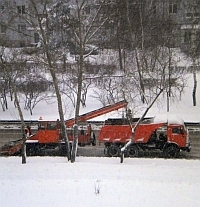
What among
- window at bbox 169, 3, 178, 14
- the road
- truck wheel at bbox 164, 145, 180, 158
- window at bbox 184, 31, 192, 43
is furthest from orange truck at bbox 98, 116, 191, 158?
window at bbox 169, 3, 178, 14

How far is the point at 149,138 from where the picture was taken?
16.9 meters

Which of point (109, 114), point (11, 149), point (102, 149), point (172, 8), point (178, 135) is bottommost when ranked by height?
point (102, 149)

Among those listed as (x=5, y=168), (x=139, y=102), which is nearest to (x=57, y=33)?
(x=139, y=102)

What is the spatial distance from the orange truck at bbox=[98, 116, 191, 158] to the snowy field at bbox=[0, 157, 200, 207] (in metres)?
1.75

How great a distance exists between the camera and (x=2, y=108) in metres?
27.7

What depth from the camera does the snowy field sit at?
9.14m

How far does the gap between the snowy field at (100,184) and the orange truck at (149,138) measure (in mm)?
1754

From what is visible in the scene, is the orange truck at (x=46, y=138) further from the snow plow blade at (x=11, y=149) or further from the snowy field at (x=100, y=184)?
the snowy field at (x=100, y=184)

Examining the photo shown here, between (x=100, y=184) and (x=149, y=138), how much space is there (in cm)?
681

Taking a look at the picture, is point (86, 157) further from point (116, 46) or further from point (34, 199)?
point (116, 46)

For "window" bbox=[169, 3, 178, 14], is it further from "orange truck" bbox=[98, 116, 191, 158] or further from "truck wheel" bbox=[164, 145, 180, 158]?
"truck wheel" bbox=[164, 145, 180, 158]

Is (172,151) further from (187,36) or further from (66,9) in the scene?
(187,36)

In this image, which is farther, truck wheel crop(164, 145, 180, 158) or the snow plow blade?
the snow plow blade

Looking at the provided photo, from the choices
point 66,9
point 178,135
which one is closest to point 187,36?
point 66,9
